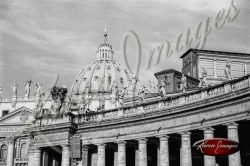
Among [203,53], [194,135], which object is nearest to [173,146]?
[194,135]

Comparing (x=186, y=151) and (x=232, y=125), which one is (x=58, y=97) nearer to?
(x=186, y=151)

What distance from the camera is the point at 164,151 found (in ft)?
138

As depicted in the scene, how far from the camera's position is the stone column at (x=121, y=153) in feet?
149

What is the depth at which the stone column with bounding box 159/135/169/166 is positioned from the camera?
137 ft

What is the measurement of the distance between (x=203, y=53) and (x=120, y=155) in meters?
32.8

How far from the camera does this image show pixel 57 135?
49.4m

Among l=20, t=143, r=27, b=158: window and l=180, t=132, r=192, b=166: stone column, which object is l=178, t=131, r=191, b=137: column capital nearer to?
l=180, t=132, r=192, b=166: stone column

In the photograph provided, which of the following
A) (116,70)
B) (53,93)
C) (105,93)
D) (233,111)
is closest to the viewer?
(233,111)

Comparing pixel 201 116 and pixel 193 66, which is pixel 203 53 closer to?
pixel 193 66

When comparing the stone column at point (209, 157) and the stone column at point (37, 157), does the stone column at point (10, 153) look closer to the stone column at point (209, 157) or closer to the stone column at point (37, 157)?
the stone column at point (37, 157)

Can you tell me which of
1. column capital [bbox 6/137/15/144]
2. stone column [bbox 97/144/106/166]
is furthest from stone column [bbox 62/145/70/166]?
column capital [bbox 6/137/15/144]

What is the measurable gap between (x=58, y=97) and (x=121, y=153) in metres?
11.9

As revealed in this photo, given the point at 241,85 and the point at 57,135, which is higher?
the point at 241,85

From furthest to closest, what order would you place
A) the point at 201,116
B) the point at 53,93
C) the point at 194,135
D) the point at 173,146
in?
the point at 53,93 < the point at 173,146 < the point at 194,135 < the point at 201,116
